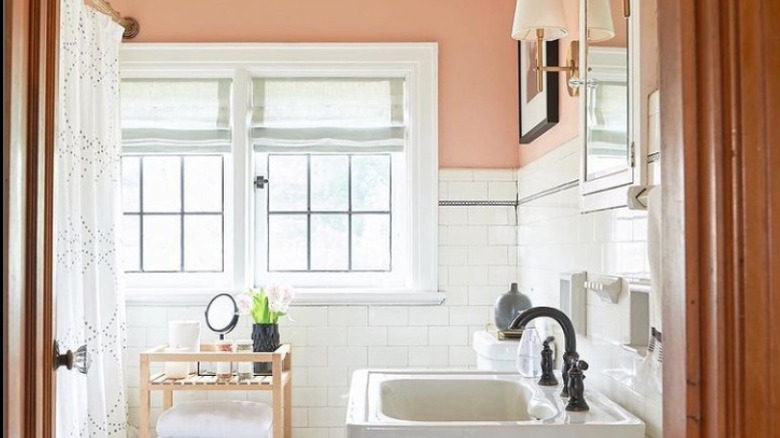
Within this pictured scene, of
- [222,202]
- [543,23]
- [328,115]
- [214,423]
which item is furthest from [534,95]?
[214,423]

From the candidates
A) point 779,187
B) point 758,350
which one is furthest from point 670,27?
point 758,350

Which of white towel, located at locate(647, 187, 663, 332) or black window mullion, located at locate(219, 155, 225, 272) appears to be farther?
black window mullion, located at locate(219, 155, 225, 272)

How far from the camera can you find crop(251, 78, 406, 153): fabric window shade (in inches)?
134

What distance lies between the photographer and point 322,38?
3365 millimetres

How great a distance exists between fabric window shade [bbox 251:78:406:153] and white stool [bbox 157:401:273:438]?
1181 millimetres

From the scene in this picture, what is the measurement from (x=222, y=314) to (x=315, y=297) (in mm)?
405

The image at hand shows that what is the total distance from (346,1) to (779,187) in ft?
9.53

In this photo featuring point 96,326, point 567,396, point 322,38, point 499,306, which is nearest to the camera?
point 567,396

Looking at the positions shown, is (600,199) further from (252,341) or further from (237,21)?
(237,21)

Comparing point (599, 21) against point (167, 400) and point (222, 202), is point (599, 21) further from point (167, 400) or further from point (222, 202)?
point (167, 400)

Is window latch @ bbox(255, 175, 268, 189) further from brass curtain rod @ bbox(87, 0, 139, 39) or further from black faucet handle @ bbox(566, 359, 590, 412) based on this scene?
black faucet handle @ bbox(566, 359, 590, 412)

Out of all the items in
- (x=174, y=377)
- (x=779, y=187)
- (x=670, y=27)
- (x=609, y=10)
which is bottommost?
(x=174, y=377)

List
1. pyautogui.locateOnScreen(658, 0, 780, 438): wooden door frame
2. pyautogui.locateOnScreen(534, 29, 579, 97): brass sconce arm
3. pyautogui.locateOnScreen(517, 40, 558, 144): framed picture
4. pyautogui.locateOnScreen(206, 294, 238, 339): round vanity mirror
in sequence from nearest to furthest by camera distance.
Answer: pyautogui.locateOnScreen(658, 0, 780, 438): wooden door frame, pyautogui.locateOnScreen(534, 29, 579, 97): brass sconce arm, pyautogui.locateOnScreen(517, 40, 558, 144): framed picture, pyautogui.locateOnScreen(206, 294, 238, 339): round vanity mirror

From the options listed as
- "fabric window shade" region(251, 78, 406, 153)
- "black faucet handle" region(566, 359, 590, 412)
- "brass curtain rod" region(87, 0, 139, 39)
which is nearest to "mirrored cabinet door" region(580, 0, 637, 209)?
"black faucet handle" region(566, 359, 590, 412)
